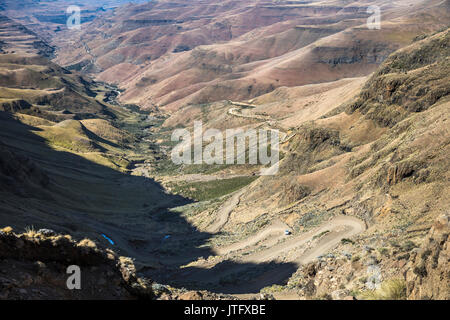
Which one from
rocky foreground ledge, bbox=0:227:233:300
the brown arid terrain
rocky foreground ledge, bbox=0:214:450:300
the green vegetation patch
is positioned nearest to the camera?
rocky foreground ledge, bbox=0:227:233:300

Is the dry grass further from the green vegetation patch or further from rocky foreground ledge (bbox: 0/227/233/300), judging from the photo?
the green vegetation patch

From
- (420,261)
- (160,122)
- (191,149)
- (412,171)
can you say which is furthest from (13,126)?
(420,261)

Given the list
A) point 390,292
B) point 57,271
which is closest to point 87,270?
point 57,271

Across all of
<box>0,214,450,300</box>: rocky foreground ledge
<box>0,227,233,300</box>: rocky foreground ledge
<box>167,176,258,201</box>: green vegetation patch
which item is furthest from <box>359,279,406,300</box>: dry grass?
<box>167,176,258,201</box>: green vegetation patch

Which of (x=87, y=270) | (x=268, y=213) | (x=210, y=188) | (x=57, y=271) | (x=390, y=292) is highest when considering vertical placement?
(x=57, y=271)

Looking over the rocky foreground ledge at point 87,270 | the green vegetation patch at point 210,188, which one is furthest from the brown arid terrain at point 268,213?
the green vegetation patch at point 210,188

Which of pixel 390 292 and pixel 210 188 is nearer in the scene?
Result: pixel 390 292

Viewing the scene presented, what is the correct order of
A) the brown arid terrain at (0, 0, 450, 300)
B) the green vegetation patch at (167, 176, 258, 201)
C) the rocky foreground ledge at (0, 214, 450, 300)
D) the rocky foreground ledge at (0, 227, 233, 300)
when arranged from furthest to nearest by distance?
the green vegetation patch at (167, 176, 258, 201), the brown arid terrain at (0, 0, 450, 300), the rocky foreground ledge at (0, 214, 450, 300), the rocky foreground ledge at (0, 227, 233, 300)

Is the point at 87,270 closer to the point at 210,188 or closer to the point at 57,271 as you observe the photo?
the point at 57,271

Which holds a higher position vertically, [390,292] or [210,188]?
[390,292]

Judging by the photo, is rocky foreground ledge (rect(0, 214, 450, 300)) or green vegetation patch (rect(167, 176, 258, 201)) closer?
rocky foreground ledge (rect(0, 214, 450, 300))
